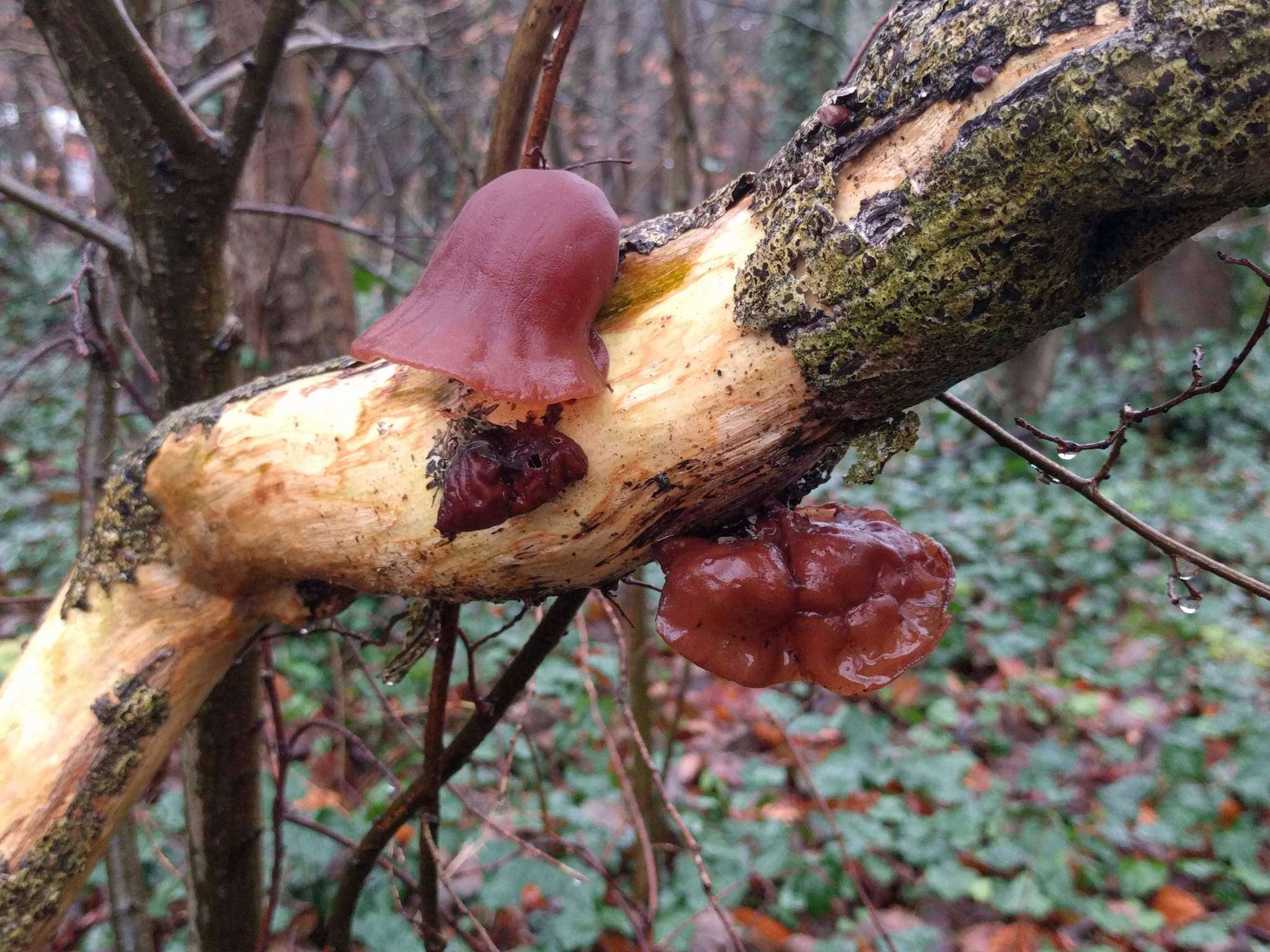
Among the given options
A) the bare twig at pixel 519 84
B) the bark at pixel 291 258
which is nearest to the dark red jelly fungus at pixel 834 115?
the bare twig at pixel 519 84

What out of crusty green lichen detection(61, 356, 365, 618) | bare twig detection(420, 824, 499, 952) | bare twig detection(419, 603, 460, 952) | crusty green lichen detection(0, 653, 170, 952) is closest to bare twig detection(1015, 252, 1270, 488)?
bare twig detection(419, 603, 460, 952)

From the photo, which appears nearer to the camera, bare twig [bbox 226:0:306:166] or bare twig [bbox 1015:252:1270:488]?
bare twig [bbox 1015:252:1270:488]

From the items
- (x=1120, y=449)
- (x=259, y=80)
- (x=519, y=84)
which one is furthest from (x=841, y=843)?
(x=259, y=80)

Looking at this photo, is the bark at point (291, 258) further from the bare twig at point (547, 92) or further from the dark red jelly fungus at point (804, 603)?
the dark red jelly fungus at point (804, 603)

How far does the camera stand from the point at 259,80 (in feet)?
4.36

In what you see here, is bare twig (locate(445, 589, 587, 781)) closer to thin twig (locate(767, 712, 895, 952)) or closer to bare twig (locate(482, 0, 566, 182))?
bare twig (locate(482, 0, 566, 182))

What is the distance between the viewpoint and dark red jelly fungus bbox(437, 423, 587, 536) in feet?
2.85

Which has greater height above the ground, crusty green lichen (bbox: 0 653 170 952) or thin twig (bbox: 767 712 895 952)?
crusty green lichen (bbox: 0 653 170 952)

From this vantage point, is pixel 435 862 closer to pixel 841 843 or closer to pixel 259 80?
pixel 841 843

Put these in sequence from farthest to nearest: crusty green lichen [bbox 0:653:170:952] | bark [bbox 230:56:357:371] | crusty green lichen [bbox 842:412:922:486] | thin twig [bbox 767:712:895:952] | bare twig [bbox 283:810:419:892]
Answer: bark [bbox 230:56:357:371] → thin twig [bbox 767:712:895:952] → bare twig [bbox 283:810:419:892] → crusty green lichen [bbox 0:653:170:952] → crusty green lichen [bbox 842:412:922:486]

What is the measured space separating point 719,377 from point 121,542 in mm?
919

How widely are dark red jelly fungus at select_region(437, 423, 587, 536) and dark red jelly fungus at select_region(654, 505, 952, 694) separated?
166 millimetres

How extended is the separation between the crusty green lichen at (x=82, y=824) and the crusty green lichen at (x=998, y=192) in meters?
0.99

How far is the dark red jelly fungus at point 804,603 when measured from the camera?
37.1 inches
